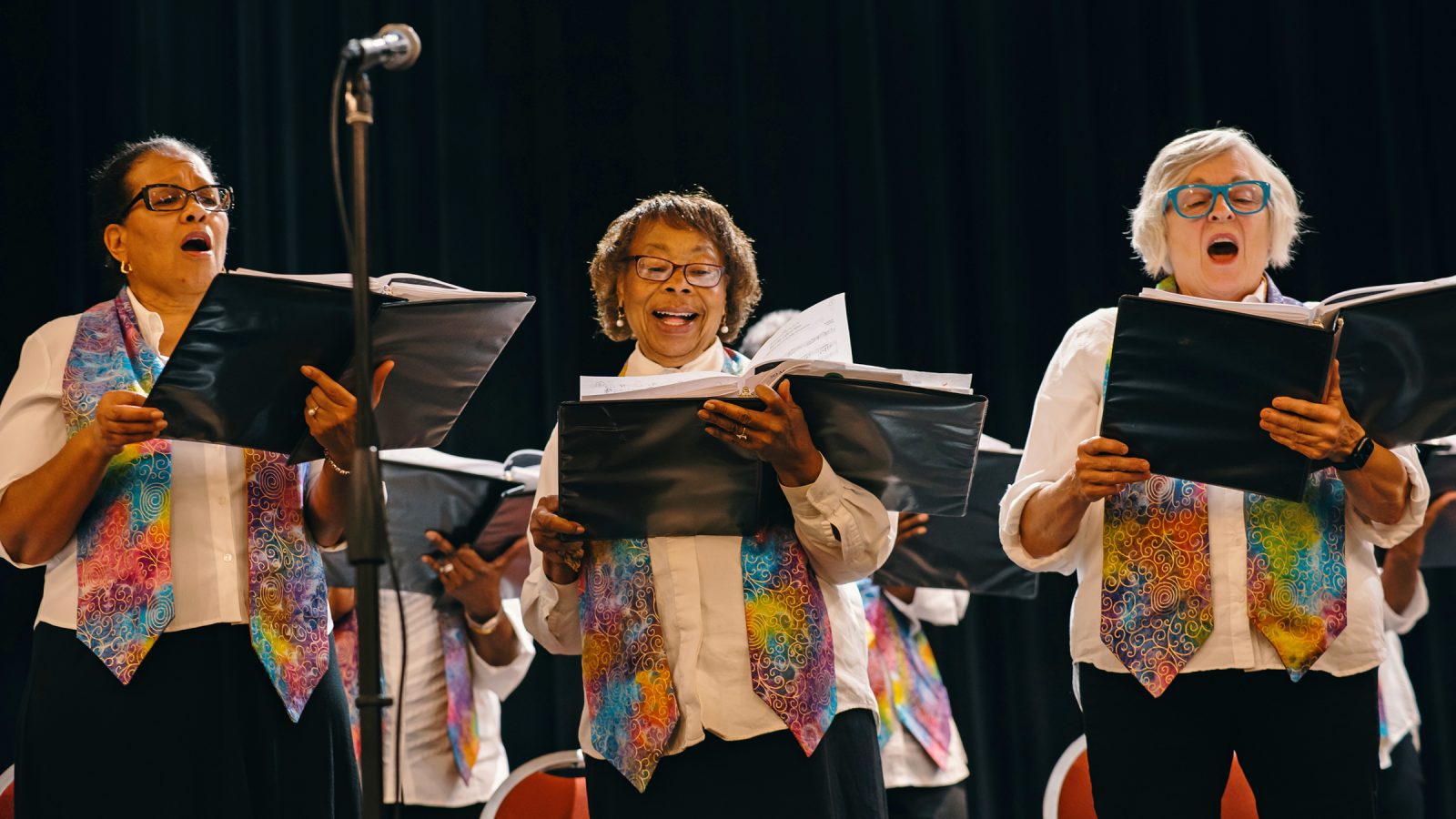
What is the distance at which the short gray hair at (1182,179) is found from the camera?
8.20 feet

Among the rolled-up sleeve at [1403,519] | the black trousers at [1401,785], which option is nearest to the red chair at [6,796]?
the rolled-up sleeve at [1403,519]

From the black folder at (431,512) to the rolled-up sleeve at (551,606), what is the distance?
687mm

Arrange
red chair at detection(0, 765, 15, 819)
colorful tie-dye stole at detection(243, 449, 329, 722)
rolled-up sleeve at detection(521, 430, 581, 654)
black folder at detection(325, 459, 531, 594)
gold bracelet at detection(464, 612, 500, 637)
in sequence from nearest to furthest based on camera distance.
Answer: colorful tie-dye stole at detection(243, 449, 329, 722) < rolled-up sleeve at detection(521, 430, 581, 654) < red chair at detection(0, 765, 15, 819) < black folder at detection(325, 459, 531, 594) < gold bracelet at detection(464, 612, 500, 637)

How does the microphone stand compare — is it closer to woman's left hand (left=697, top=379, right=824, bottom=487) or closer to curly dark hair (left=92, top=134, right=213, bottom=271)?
woman's left hand (left=697, top=379, right=824, bottom=487)

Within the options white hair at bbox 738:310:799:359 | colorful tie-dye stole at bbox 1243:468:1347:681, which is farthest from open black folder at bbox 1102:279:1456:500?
white hair at bbox 738:310:799:359

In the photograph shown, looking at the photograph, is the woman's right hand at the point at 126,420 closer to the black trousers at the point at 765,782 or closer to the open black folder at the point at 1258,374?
the black trousers at the point at 765,782

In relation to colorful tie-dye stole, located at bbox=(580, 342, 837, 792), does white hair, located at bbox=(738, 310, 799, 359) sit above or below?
above

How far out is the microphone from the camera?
177 cm

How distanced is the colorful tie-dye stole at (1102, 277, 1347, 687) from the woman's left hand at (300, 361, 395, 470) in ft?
3.72

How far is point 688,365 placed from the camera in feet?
8.56

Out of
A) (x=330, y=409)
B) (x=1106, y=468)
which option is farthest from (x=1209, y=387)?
(x=330, y=409)

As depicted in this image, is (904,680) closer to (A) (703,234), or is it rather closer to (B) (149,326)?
(A) (703,234)

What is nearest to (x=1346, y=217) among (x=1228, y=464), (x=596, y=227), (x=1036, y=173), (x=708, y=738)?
(x=1036, y=173)

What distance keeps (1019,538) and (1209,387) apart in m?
0.42
